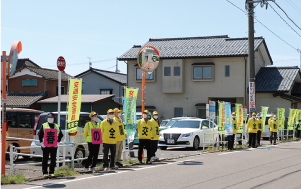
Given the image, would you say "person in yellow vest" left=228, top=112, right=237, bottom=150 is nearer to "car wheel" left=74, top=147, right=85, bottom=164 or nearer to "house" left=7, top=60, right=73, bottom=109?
"car wheel" left=74, top=147, right=85, bottom=164

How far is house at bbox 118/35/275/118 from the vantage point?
32.8m

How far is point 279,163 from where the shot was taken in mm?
12422

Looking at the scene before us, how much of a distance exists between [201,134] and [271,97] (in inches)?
663

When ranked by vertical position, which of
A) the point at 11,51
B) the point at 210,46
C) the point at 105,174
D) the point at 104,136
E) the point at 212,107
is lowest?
the point at 105,174

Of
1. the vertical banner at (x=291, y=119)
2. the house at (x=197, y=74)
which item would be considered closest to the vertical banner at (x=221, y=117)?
the vertical banner at (x=291, y=119)

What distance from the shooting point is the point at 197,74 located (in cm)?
3400

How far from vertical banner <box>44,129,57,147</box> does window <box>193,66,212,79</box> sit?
25.3 m

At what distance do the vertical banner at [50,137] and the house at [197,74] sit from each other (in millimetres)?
24946

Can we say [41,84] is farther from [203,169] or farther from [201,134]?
[203,169]

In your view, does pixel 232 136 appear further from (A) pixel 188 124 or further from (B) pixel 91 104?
(B) pixel 91 104

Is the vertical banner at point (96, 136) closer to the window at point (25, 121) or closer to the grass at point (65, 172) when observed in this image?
the grass at point (65, 172)

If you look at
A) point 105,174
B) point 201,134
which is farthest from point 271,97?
point 105,174

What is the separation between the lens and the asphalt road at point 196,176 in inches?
328

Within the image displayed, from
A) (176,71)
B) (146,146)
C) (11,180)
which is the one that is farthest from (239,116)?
(176,71)
